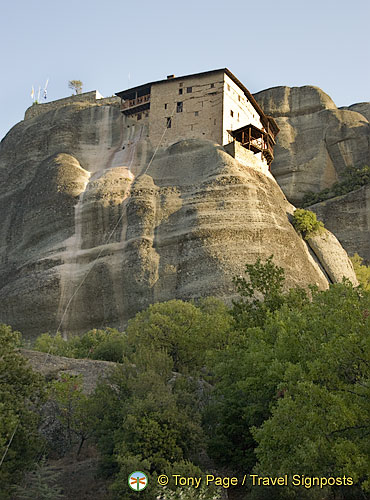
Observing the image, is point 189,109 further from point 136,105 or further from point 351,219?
point 351,219

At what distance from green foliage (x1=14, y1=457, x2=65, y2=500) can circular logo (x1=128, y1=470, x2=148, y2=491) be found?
8.69ft

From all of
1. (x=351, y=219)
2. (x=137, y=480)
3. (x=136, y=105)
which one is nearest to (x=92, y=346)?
(x=137, y=480)

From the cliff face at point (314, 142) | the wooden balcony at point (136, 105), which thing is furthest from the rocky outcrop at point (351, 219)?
the wooden balcony at point (136, 105)

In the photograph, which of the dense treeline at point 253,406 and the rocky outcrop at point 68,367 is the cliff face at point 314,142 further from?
the dense treeline at point 253,406

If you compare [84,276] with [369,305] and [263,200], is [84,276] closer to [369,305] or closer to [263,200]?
[263,200]

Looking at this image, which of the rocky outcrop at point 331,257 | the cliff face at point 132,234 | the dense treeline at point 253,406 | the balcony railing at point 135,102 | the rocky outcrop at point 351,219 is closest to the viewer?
the dense treeline at point 253,406

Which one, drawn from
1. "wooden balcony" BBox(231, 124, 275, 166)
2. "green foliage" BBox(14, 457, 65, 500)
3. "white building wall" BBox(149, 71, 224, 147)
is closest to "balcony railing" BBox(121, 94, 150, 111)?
"white building wall" BBox(149, 71, 224, 147)

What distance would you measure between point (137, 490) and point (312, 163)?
187ft

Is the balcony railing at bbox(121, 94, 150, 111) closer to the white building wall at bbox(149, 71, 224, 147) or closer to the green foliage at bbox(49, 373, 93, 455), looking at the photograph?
the white building wall at bbox(149, 71, 224, 147)

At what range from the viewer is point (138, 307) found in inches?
1825

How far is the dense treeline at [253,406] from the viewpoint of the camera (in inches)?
584

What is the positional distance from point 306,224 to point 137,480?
38.4 m

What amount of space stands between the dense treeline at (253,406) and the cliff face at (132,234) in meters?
17.3

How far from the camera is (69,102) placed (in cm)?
6888
